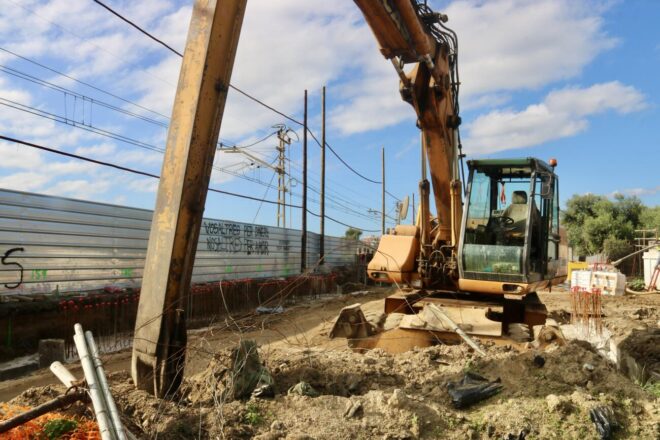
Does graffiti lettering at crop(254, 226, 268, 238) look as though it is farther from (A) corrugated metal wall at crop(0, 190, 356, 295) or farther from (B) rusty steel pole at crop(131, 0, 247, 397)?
(B) rusty steel pole at crop(131, 0, 247, 397)

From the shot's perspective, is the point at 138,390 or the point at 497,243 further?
the point at 497,243

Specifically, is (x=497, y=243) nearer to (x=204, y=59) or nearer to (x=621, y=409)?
(x=621, y=409)

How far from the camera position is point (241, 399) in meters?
4.23

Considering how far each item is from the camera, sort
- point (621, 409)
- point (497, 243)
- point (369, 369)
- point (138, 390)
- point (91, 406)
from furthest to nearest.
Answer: point (497, 243)
point (369, 369)
point (621, 409)
point (138, 390)
point (91, 406)

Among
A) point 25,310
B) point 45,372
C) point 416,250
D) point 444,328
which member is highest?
point 416,250

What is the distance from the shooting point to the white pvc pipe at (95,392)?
9.98 ft

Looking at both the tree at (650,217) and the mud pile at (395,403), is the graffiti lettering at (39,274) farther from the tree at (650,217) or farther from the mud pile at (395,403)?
the tree at (650,217)

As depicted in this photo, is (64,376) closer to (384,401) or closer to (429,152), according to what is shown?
(384,401)

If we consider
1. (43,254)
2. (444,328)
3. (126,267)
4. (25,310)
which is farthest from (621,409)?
(126,267)

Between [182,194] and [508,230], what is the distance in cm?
547

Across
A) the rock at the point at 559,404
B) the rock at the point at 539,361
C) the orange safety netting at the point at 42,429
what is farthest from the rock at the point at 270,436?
the rock at the point at 539,361

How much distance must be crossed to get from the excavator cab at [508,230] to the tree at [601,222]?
99.3 ft

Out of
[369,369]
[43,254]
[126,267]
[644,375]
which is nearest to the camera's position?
[369,369]

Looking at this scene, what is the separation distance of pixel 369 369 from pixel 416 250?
3.39 metres
